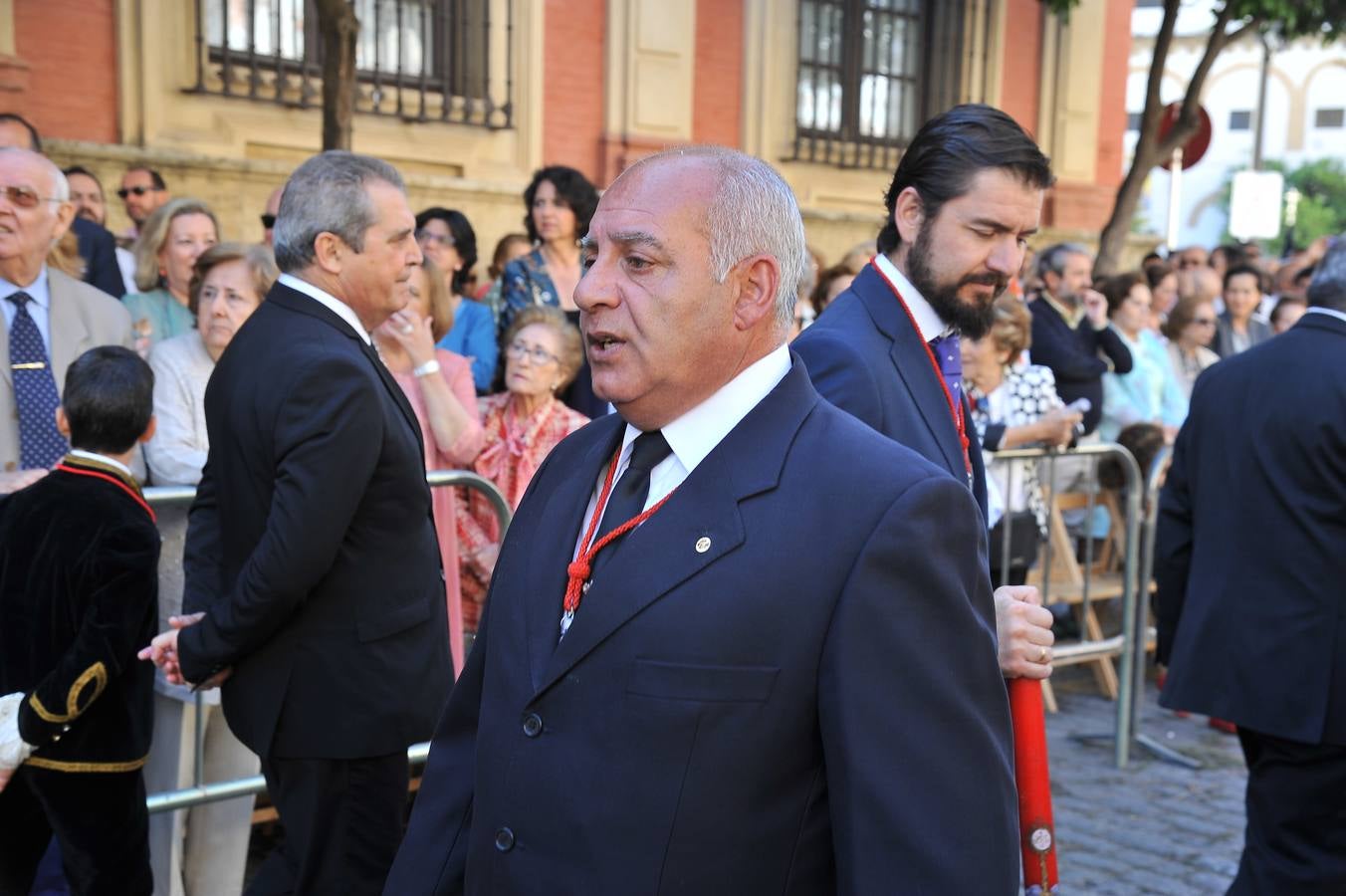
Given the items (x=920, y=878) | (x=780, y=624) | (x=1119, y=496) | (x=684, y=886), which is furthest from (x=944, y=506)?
(x=1119, y=496)

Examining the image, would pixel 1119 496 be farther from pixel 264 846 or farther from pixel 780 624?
pixel 780 624

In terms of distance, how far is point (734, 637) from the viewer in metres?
1.77

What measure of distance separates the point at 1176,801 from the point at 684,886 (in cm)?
485

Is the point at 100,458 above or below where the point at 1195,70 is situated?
below

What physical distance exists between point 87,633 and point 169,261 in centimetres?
272

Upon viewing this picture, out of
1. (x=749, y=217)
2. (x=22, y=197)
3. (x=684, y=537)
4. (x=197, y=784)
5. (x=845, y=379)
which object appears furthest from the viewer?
(x=22, y=197)

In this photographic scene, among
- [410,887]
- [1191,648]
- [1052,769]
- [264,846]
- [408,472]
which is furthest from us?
[1052,769]

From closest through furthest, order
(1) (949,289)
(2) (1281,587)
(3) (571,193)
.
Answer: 1. (1) (949,289)
2. (2) (1281,587)
3. (3) (571,193)

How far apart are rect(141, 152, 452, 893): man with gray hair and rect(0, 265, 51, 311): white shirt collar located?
1527mm

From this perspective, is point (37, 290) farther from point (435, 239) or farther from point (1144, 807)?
point (1144, 807)

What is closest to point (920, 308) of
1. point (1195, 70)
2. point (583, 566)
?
point (583, 566)

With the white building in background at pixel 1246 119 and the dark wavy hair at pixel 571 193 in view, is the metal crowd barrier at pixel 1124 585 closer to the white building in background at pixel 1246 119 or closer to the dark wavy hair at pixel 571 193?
the dark wavy hair at pixel 571 193

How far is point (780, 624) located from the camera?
1773 mm

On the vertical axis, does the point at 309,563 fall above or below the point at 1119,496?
above
